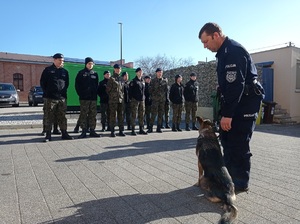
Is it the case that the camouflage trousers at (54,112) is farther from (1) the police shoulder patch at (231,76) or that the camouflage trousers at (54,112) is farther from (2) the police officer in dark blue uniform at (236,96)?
(1) the police shoulder patch at (231,76)

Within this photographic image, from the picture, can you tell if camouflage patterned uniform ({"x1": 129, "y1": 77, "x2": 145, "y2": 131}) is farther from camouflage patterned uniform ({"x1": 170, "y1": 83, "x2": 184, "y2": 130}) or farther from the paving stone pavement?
the paving stone pavement

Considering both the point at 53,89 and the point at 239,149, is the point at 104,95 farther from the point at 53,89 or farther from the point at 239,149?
the point at 239,149

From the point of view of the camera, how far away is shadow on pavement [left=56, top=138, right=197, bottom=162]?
5657 millimetres

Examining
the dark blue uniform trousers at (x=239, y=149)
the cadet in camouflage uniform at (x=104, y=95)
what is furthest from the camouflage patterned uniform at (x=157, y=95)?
the dark blue uniform trousers at (x=239, y=149)

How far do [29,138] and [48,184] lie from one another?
14.3 feet

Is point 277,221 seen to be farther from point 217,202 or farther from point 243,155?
point 243,155

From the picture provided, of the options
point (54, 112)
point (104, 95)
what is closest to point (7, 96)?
point (104, 95)

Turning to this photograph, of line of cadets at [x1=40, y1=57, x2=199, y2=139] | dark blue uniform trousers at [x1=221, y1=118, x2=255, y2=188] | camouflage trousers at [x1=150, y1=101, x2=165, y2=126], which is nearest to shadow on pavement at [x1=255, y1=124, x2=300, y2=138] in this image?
line of cadets at [x1=40, y1=57, x2=199, y2=139]

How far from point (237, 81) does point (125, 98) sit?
629 cm

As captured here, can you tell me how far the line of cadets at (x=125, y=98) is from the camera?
26.4 ft

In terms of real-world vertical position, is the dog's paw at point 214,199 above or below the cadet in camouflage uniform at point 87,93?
below

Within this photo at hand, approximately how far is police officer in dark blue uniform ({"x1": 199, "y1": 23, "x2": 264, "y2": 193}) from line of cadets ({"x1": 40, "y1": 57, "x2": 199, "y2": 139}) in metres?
4.98

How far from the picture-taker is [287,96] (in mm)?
14258

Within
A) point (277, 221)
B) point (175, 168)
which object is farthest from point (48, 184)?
point (277, 221)
